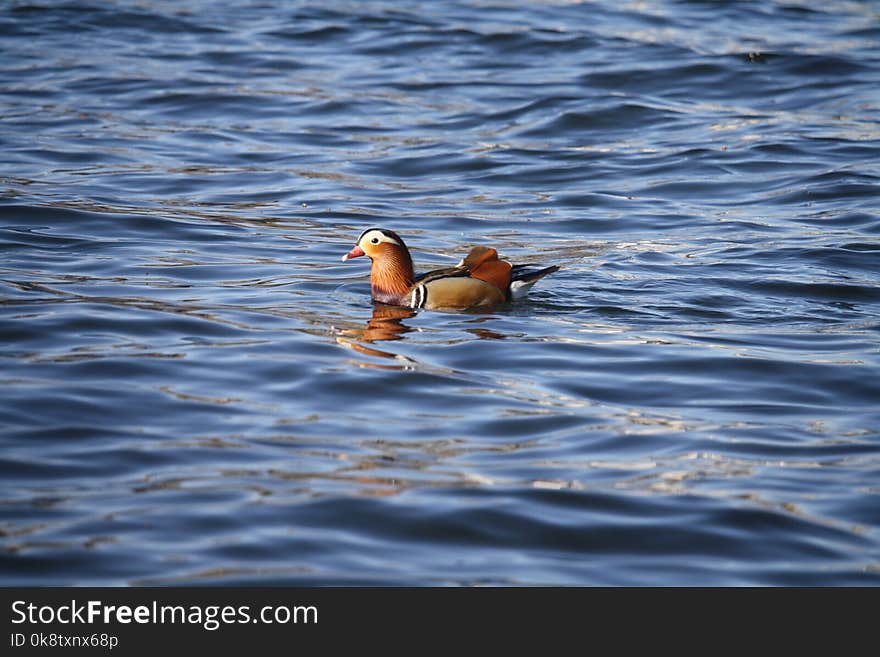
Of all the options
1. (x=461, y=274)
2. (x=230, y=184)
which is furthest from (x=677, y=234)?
(x=230, y=184)

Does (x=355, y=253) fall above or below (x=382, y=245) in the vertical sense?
below

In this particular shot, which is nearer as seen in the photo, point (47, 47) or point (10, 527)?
point (10, 527)

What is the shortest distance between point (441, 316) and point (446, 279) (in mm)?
264

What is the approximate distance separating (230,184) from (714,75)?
761cm

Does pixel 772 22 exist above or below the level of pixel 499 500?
above

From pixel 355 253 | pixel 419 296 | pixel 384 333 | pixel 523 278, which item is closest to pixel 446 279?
pixel 419 296

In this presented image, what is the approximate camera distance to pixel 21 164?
1416 centimetres

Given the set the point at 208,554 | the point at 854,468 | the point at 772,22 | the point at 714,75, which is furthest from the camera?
the point at 772,22

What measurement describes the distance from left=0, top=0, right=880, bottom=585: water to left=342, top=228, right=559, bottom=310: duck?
18 centimetres

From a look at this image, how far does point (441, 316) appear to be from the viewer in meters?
9.77

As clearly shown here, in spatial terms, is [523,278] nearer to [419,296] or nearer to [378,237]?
[419,296]

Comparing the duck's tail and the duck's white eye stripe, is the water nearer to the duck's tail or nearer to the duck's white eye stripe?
the duck's tail

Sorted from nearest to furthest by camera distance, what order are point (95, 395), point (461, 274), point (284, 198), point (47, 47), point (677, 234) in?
point (95, 395) → point (461, 274) → point (677, 234) → point (284, 198) → point (47, 47)

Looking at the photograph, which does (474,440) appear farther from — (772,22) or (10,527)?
(772,22)
